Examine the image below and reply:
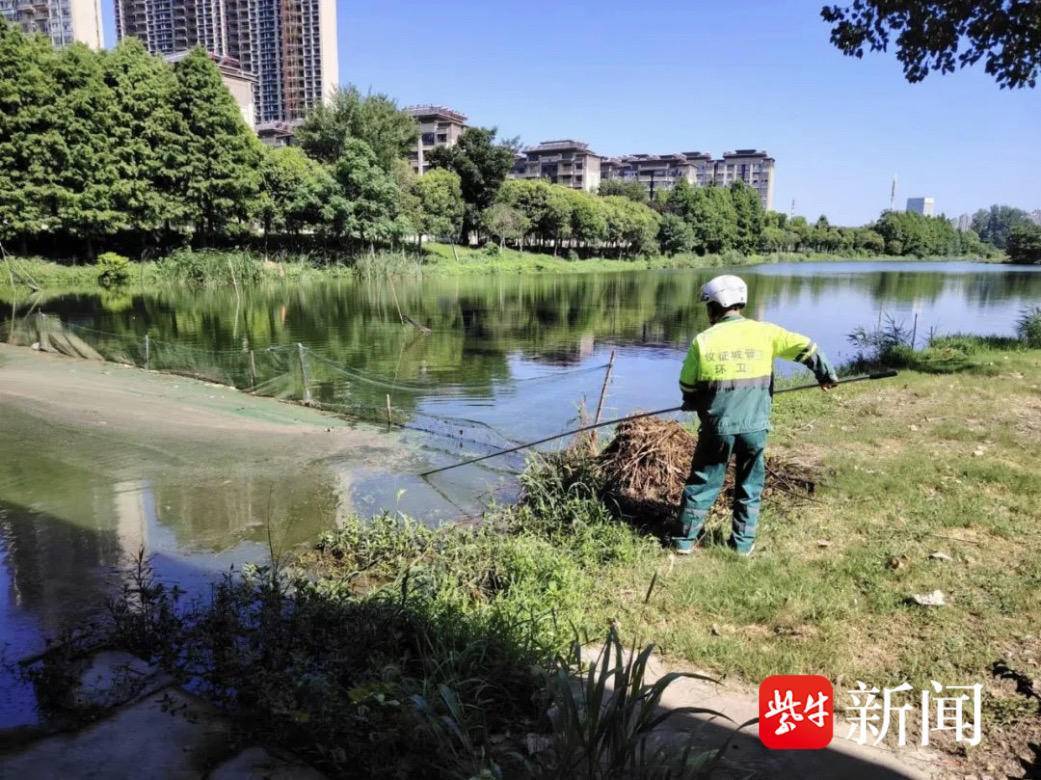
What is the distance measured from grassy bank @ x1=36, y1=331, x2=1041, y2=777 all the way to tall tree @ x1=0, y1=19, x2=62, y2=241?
36492mm

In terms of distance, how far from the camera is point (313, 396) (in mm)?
12289

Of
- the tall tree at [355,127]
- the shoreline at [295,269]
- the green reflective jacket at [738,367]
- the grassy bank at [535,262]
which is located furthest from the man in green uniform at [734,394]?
the tall tree at [355,127]

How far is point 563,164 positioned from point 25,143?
98.6m

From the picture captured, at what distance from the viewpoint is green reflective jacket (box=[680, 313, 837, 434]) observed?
4.55 meters

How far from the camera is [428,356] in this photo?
58.6ft

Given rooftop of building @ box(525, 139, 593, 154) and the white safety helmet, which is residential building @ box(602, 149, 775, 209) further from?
the white safety helmet

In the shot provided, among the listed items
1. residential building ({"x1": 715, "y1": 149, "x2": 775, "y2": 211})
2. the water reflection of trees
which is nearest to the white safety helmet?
the water reflection of trees

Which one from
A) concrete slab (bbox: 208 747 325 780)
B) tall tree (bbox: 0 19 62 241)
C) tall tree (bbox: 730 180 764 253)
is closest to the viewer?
concrete slab (bbox: 208 747 325 780)

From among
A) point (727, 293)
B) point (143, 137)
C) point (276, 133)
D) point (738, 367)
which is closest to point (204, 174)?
point (143, 137)

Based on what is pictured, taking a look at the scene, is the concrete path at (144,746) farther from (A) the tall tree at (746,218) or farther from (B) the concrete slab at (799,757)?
(A) the tall tree at (746,218)

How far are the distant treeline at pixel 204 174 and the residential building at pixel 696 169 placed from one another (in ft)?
303

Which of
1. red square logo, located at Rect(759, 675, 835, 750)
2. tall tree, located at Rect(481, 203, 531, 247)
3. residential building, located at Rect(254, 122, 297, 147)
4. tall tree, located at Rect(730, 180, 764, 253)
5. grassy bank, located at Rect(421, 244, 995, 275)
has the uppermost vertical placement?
residential building, located at Rect(254, 122, 297, 147)

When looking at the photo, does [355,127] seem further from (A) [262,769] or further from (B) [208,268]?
(A) [262,769]

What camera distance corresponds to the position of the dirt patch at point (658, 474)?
221 inches
